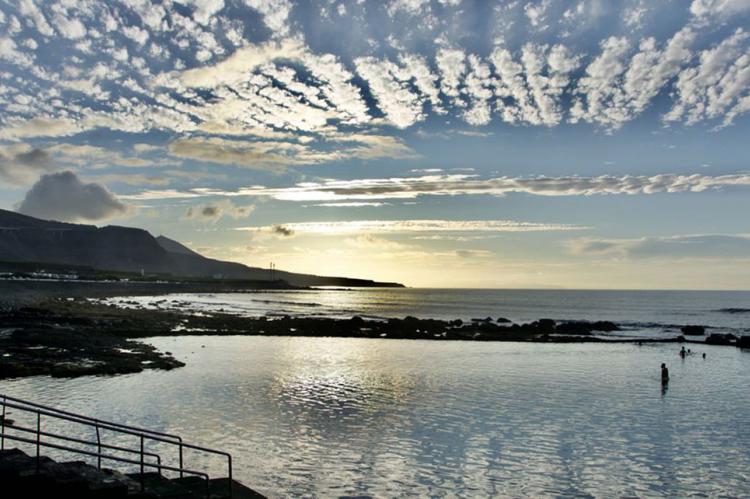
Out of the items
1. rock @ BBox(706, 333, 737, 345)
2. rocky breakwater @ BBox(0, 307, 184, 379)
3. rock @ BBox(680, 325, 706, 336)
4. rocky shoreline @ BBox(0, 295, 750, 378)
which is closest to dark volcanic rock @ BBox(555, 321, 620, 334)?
rocky shoreline @ BBox(0, 295, 750, 378)


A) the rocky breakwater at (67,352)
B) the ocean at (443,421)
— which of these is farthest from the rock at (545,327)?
the rocky breakwater at (67,352)

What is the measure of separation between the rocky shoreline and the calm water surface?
3.72m

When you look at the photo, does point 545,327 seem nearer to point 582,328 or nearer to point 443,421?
point 582,328

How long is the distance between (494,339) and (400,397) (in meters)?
42.5

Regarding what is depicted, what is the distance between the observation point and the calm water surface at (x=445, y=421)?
18859 mm

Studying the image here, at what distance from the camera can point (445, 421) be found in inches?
1048

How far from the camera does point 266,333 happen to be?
72000mm

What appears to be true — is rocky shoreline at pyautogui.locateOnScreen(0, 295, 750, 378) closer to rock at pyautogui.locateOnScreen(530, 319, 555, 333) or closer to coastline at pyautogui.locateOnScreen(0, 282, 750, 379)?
coastline at pyautogui.locateOnScreen(0, 282, 750, 379)

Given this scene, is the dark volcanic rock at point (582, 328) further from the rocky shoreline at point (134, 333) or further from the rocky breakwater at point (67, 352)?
the rocky breakwater at point (67, 352)

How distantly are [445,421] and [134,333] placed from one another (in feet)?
156

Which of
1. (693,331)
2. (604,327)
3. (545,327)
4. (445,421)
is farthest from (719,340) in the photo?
(445,421)

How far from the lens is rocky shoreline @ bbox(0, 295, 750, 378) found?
38.3m

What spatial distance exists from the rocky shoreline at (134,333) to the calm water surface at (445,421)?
3.72 meters

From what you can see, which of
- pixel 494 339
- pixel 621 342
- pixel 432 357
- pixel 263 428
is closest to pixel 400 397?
pixel 263 428
